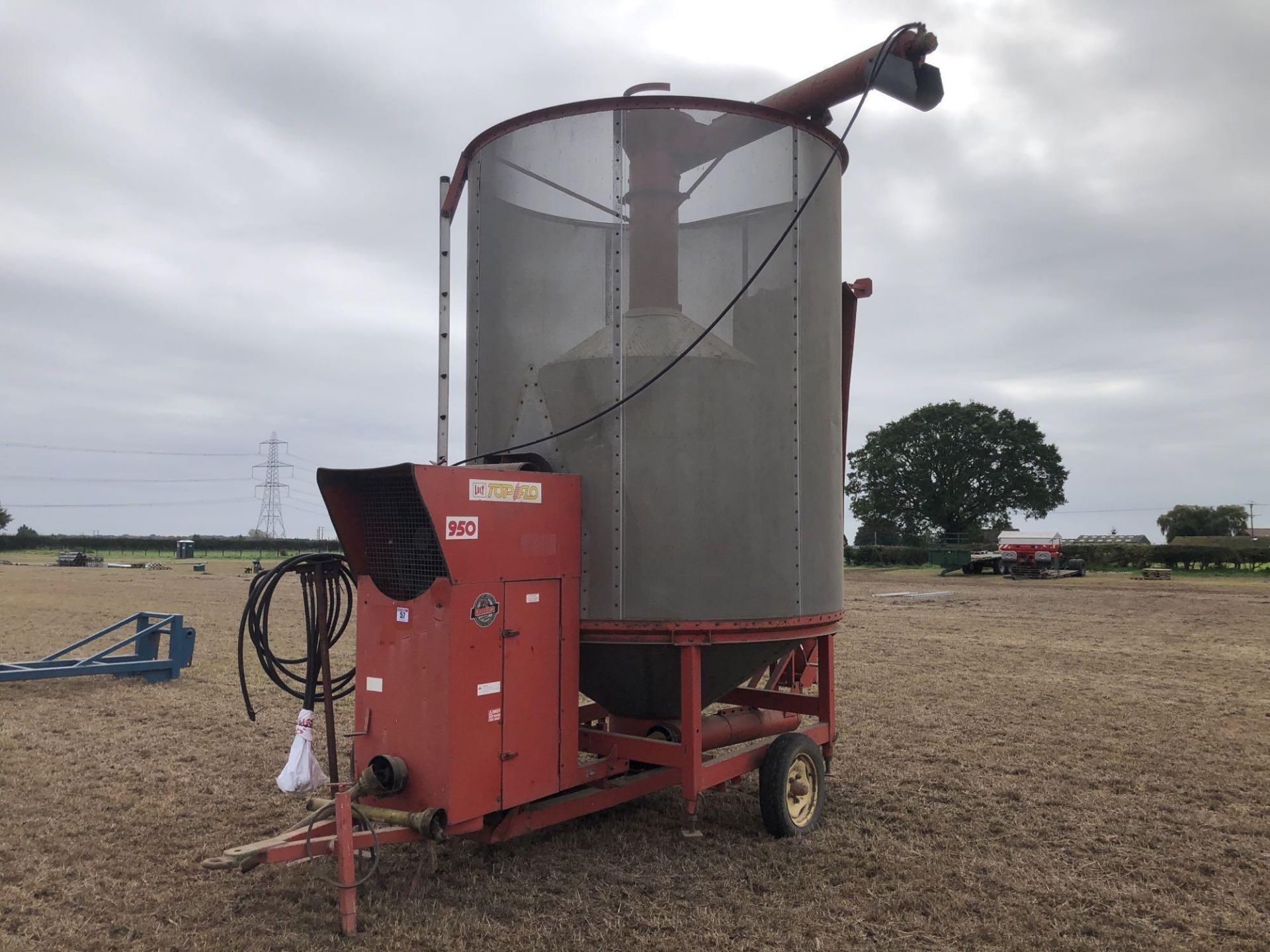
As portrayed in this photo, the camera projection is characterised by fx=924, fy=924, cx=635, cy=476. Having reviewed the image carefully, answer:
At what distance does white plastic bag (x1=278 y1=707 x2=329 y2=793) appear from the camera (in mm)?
4770

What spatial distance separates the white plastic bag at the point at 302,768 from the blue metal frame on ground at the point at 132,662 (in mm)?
6466

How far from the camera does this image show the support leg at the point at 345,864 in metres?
4.13

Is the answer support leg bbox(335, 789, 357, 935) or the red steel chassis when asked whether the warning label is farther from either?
support leg bbox(335, 789, 357, 935)

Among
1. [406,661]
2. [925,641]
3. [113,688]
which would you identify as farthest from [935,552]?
[406,661]

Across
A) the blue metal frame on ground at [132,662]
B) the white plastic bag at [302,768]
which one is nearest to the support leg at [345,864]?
the white plastic bag at [302,768]

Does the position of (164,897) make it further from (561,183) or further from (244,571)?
(244,571)

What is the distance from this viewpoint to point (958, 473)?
188 feet

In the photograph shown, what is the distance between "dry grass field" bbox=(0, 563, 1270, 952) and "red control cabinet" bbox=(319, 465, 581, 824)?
622 millimetres

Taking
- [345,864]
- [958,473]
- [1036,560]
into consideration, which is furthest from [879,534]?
→ [345,864]

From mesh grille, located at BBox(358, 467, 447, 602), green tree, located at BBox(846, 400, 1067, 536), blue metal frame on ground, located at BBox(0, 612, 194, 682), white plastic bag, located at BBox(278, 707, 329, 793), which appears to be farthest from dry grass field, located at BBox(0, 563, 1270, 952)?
green tree, located at BBox(846, 400, 1067, 536)

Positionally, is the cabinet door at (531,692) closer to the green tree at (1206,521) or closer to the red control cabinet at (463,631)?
the red control cabinet at (463,631)

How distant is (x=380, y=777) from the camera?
457 cm

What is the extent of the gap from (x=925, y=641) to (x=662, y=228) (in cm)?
1101

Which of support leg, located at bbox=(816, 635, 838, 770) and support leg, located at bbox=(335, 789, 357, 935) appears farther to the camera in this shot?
support leg, located at bbox=(816, 635, 838, 770)
